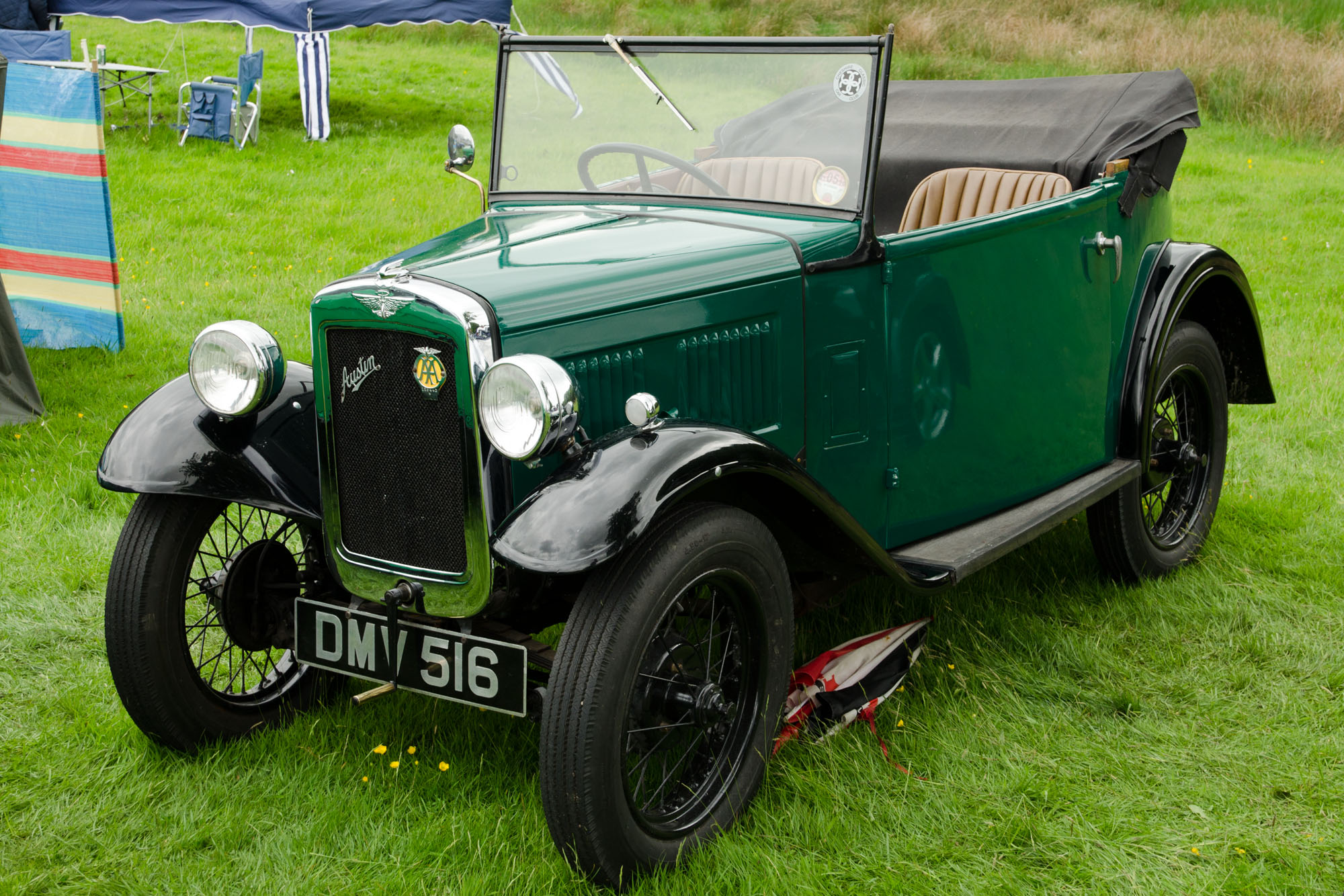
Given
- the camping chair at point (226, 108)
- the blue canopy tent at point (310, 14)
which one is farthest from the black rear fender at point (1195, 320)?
the blue canopy tent at point (310, 14)

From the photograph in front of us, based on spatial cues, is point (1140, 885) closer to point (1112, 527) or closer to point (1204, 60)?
point (1112, 527)

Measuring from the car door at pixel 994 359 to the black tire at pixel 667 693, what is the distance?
795 millimetres

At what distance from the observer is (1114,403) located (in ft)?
13.2

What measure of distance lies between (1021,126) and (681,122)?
175 cm

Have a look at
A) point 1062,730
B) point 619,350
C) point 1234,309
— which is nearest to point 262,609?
point 619,350

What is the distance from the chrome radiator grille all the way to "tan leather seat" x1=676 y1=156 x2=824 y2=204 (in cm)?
115

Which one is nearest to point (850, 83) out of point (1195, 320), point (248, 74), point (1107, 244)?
point (1107, 244)

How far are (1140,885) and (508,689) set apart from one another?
142 centimetres

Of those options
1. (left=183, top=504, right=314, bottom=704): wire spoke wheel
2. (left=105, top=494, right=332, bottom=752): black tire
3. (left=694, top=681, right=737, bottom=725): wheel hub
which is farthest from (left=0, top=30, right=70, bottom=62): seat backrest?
(left=694, top=681, right=737, bottom=725): wheel hub

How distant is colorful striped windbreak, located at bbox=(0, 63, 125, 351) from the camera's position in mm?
6242

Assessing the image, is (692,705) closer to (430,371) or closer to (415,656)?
(415,656)

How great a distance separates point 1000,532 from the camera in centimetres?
346

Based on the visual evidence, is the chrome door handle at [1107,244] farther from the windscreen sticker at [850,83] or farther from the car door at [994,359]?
the windscreen sticker at [850,83]

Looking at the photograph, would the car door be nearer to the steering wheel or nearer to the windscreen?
the windscreen
